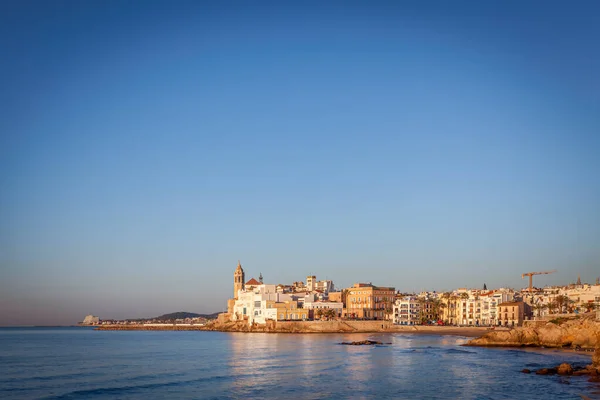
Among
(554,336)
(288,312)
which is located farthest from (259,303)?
(554,336)

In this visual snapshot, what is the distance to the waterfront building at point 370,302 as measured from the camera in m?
126

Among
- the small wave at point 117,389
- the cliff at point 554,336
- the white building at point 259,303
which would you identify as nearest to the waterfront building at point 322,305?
the white building at point 259,303

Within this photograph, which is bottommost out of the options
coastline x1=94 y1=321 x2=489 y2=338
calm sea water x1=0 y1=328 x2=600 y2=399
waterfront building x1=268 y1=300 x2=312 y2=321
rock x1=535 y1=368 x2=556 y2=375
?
coastline x1=94 y1=321 x2=489 y2=338

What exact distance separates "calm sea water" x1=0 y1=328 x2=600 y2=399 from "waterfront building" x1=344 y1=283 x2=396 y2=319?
192 feet

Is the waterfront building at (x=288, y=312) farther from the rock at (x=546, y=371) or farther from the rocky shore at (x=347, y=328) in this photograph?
the rock at (x=546, y=371)

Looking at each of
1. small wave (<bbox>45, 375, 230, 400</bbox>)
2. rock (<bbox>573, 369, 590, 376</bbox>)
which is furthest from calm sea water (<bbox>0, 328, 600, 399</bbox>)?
rock (<bbox>573, 369, 590, 376</bbox>)

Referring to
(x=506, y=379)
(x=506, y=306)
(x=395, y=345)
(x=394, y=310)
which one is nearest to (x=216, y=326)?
(x=394, y=310)

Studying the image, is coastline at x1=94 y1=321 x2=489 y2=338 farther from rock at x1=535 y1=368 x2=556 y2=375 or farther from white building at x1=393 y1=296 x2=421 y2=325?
rock at x1=535 y1=368 x2=556 y2=375

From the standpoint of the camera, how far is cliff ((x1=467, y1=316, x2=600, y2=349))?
65750 millimetres

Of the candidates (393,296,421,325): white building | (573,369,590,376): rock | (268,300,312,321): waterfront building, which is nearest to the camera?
(573,369,590,376): rock

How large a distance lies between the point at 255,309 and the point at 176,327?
57.6 m

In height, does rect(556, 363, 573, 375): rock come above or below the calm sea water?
above

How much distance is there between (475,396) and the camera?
35.8 m

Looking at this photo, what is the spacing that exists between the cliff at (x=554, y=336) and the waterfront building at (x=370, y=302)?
50352 mm
